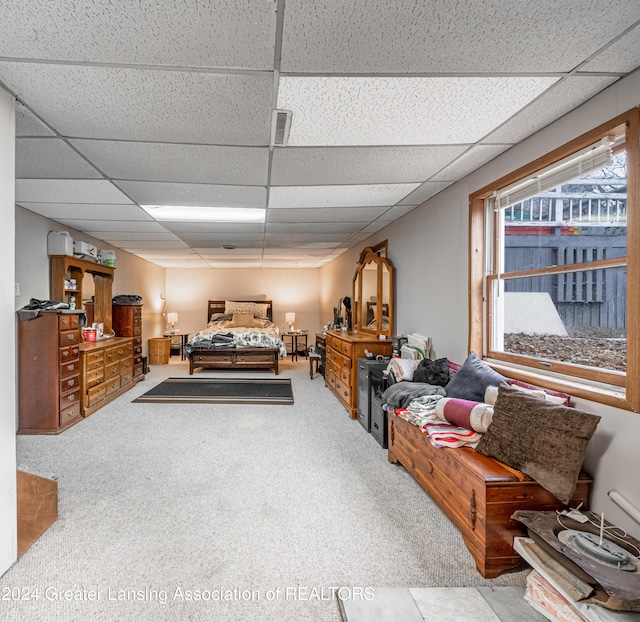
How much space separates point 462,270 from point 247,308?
6913 mm

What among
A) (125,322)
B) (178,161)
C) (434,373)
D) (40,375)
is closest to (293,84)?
(178,161)

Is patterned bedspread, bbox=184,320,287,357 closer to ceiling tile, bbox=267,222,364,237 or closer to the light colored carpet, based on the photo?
ceiling tile, bbox=267,222,364,237

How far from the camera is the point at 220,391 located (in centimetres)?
553

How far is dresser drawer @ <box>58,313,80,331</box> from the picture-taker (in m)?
3.80

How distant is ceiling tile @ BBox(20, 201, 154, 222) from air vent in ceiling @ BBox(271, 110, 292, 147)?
2197mm

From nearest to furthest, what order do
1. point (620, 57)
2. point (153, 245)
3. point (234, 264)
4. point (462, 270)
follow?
point (620, 57) < point (462, 270) < point (153, 245) < point (234, 264)

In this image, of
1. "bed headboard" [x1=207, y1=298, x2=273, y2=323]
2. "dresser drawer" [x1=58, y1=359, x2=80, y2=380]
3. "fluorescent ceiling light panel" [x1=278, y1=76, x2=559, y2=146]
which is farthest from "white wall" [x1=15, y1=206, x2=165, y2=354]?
"fluorescent ceiling light panel" [x1=278, y1=76, x2=559, y2=146]

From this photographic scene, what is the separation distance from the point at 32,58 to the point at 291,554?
2544 millimetres

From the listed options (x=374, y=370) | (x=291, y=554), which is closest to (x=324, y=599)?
(x=291, y=554)

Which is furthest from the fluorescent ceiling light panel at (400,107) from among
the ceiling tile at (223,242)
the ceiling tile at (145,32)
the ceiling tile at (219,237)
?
the ceiling tile at (223,242)

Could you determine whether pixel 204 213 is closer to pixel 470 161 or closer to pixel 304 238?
pixel 304 238

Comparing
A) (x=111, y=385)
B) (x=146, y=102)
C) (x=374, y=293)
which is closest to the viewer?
(x=146, y=102)

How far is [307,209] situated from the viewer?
12.9ft

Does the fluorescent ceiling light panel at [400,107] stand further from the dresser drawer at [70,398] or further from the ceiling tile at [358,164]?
the dresser drawer at [70,398]
